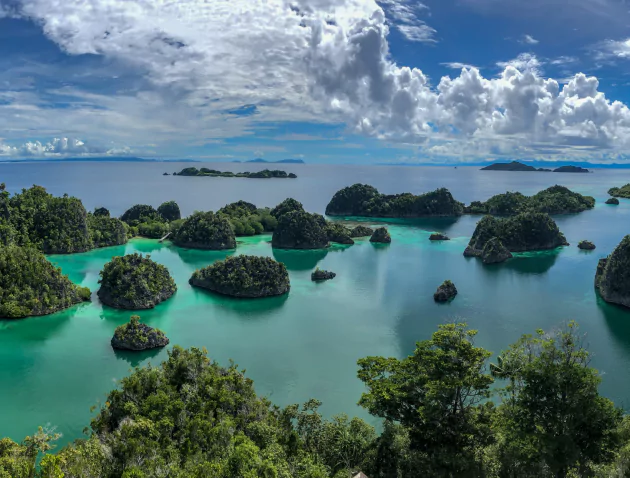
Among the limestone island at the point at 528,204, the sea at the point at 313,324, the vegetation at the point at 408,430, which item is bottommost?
the sea at the point at 313,324

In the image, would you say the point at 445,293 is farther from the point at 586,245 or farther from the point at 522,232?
the point at 586,245

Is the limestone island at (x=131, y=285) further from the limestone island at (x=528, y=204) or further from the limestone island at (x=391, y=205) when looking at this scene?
the limestone island at (x=528, y=204)

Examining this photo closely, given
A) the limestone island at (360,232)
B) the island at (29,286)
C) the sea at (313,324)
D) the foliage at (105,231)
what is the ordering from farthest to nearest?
the limestone island at (360,232) → the foliage at (105,231) → the island at (29,286) → the sea at (313,324)

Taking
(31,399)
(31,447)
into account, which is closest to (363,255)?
(31,399)

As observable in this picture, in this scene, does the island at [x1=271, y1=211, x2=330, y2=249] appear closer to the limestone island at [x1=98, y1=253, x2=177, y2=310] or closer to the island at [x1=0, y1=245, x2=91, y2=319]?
the limestone island at [x1=98, y1=253, x2=177, y2=310]

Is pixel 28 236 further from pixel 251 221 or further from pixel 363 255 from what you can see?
pixel 363 255

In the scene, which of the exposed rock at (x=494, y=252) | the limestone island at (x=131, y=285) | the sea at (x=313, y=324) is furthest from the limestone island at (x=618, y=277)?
the limestone island at (x=131, y=285)
